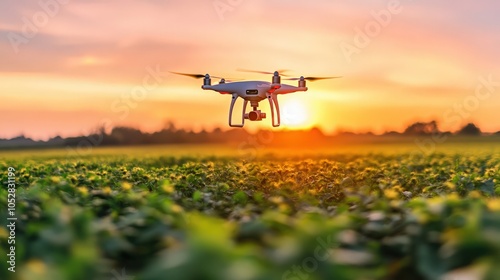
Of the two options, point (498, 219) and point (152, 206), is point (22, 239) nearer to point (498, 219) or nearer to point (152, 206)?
point (152, 206)

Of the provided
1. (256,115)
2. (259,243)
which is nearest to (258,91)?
(256,115)

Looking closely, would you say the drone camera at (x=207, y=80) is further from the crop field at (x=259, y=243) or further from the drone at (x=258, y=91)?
the crop field at (x=259, y=243)

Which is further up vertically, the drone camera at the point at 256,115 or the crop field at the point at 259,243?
the drone camera at the point at 256,115

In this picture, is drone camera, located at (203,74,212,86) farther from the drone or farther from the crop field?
the crop field

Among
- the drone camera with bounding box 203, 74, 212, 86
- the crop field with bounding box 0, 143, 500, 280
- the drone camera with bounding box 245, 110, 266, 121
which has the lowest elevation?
the crop field with bounding box 0, 143, 500, 280

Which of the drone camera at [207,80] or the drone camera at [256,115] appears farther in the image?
the drone camera at [207,80]

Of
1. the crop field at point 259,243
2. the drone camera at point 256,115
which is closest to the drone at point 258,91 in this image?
the drone camera at point 256,115

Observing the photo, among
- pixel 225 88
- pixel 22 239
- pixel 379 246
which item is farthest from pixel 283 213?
pixel 225 88

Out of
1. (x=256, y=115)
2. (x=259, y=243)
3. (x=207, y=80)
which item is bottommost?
(x=259, y=243)

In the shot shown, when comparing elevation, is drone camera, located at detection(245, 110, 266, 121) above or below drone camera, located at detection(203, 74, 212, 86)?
below

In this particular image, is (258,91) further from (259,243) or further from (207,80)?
(259,243)

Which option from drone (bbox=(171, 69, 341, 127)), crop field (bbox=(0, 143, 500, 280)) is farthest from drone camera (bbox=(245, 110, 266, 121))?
crop field (bbox=(0, 143, 500, 280))
